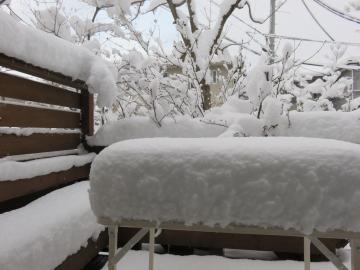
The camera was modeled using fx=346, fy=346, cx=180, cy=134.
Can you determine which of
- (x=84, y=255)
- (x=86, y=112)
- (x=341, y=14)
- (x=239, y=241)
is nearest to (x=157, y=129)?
(x=86, y=112)

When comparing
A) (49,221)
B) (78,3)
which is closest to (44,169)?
(49,221)

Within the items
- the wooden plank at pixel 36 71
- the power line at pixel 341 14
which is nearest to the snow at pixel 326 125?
the wooden plank at pixel 36 71

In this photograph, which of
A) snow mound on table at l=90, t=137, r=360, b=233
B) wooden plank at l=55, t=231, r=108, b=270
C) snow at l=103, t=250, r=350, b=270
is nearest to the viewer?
snow mound on table at l=90, t=137, r=360, b=233

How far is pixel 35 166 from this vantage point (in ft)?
9.41

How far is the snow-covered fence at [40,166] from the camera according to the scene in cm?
215

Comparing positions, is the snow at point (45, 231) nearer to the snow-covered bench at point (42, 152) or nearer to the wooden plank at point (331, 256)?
the snow-covered bench at point (42, 152)

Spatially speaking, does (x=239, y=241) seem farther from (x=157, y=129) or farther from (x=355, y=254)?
(x=355, y=254)

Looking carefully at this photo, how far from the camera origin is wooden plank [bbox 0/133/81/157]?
269 centimetres

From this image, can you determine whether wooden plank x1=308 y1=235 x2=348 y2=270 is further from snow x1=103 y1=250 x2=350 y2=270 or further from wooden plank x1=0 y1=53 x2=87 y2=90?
wooden plank x1=0 y1=53 x2=87 y2=90

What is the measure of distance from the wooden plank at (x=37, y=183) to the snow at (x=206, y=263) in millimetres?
947

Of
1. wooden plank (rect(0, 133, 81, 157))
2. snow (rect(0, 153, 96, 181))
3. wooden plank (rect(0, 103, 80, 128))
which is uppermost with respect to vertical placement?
wooden plank (rect(0, 103, 80, 128))

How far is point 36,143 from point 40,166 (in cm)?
32

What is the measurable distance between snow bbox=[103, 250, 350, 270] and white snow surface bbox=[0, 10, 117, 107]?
1841 millimetres

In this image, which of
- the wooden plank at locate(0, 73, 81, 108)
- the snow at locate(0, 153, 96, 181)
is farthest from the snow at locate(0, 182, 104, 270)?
the wooden plank at locate(0, 73, 81, 108)
